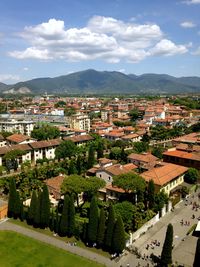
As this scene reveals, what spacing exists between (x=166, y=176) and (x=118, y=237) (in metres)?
17.9

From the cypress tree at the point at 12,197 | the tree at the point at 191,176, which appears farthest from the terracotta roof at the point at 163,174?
the cypress tree at the point at 12,197

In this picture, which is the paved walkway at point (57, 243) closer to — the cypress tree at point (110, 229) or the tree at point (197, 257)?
the cypress tree at point (110, 229)

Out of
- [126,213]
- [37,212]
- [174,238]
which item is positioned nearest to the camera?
[174,238]

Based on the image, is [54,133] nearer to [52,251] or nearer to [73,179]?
[73,179]

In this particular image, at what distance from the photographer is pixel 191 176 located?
51656 millimetres

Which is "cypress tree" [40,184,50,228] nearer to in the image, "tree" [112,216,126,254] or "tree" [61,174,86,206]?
"tree" [61,174,86,206]

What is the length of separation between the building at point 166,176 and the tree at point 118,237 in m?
14.1

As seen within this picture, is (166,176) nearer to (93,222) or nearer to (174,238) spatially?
(174,238)

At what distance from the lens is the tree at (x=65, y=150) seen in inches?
2741

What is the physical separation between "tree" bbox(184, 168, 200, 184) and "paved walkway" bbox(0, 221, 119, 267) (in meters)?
25.4

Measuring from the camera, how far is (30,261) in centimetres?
3128

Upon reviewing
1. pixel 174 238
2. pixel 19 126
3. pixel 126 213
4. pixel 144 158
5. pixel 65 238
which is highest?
pixel 19 126

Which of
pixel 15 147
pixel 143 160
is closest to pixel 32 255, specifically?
pixel 143 160

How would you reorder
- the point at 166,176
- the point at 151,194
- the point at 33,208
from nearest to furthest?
the point at 33,208, the point at 151,194, the point at 166,176
